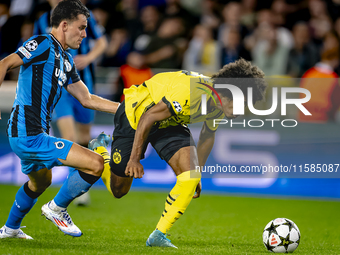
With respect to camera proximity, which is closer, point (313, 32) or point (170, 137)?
point (170, 137)

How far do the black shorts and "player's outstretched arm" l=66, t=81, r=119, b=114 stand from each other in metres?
0.13

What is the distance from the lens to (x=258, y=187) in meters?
8.45

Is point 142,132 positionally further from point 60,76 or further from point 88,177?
point 60,76

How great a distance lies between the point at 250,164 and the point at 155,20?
422 centimetres

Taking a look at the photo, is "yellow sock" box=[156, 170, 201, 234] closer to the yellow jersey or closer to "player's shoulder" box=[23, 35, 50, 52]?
the yellow jersey

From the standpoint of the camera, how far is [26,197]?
451 centimetres

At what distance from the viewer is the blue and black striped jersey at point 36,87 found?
407 centimetres

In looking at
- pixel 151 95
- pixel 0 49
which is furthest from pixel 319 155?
pixel 0 49

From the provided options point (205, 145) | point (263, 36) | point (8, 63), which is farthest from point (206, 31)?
point (8, 63)

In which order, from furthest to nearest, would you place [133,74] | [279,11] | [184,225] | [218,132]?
1. [279,11]
2. [133,74]
3. [218,132]
4. [184,225]

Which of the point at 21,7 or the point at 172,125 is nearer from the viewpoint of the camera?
the point at 172,125

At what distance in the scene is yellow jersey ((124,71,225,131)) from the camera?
13.8 ft

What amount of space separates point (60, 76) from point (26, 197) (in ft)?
3.94

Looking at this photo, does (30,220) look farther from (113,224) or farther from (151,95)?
(151,95)
